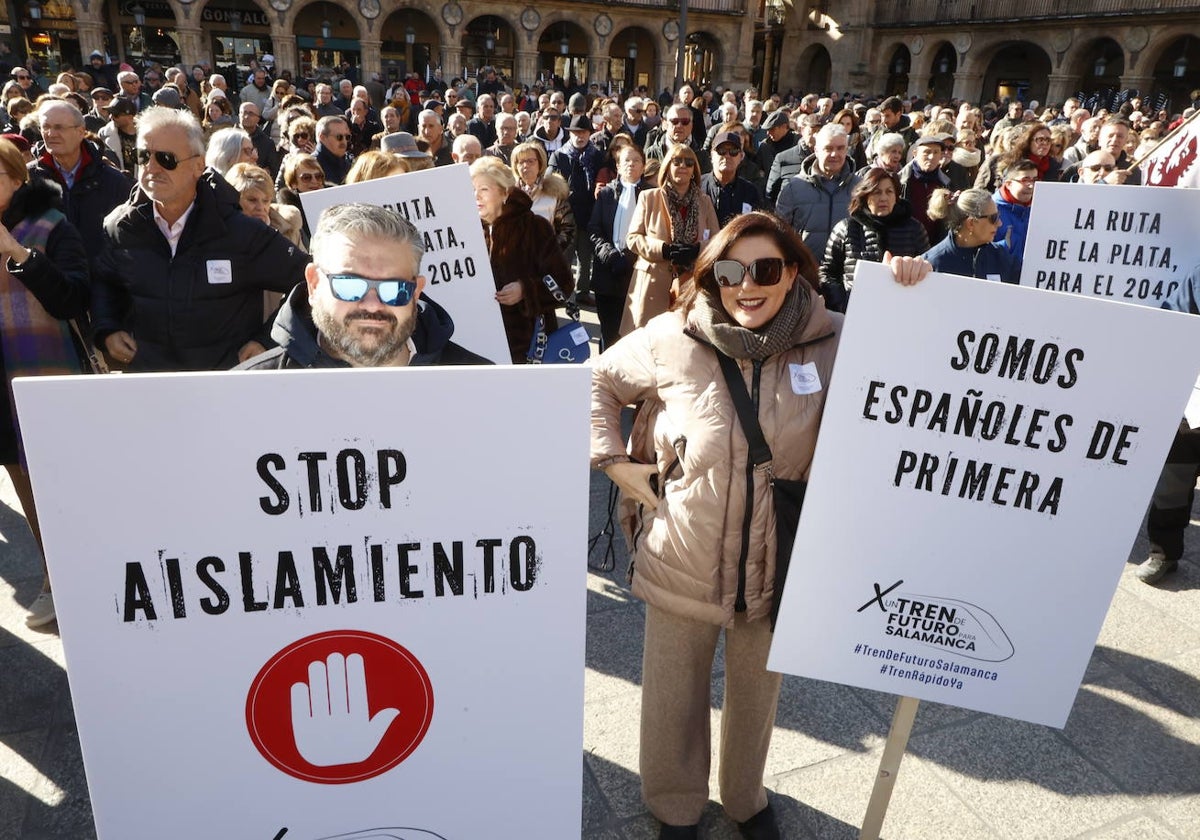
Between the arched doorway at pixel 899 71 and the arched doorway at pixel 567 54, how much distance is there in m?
13.4

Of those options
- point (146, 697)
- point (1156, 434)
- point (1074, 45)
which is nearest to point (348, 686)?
point (146, 697)

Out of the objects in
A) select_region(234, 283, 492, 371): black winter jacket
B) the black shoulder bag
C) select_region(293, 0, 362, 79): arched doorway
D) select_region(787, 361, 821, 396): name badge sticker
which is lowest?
the black shoulder bag

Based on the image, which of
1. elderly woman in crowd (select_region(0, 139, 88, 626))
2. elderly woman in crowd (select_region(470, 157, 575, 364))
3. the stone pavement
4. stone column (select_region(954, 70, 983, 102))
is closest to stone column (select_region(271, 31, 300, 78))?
stone column (select_region(954, 70, 983, 102))

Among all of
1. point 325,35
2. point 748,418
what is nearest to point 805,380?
point 748,418

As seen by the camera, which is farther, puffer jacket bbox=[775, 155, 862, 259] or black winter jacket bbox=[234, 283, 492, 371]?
puffer jacket bbox=[775, 155, 862, 259]

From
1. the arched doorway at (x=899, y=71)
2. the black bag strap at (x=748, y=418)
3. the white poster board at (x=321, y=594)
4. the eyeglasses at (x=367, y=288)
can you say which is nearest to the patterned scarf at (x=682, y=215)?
the black bag strap at (x=748, y=418)

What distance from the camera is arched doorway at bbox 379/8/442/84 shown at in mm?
31844

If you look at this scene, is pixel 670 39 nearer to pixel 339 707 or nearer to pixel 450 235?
pixel 450 235

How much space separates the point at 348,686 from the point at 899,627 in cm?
131

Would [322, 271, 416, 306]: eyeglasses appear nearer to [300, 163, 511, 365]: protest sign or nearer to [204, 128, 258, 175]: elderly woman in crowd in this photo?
[300, 163, 511, 365]: protest sign

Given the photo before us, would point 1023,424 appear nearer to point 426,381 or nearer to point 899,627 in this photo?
point 899,627

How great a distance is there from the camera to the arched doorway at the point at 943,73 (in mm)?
34469

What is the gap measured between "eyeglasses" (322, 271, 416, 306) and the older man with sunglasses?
166cm

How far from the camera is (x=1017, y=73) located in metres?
33.9
